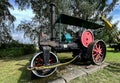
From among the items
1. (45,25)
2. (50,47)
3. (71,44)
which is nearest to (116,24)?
(45,25)

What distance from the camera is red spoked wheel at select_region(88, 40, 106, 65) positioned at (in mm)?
6094

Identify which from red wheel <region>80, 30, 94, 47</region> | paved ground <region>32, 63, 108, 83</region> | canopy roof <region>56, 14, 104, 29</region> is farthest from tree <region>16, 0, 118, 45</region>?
paved ground <region>32, 63, 108, 83</region>

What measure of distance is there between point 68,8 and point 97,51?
260 inches

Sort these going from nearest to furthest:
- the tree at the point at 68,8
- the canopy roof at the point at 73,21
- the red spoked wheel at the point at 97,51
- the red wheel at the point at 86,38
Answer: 1. the canopy roof at the point at 73,21
2. the red spoked wheel at the point at 97,51
3. the red wheel at the point at 86,38
4. the tree at the point at 68,8

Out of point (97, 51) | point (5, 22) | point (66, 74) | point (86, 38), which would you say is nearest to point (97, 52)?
point (97, 51)

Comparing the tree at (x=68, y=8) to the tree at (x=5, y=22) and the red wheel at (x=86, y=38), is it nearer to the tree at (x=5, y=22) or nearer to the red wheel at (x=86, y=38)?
the tree at (x=5, y=22)

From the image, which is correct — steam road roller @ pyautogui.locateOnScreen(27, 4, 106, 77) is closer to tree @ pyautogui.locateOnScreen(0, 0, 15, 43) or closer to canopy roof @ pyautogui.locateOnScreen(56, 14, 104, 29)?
canopy roof @ pyautogui.locateOnScreen(56, 14, 104, 29)

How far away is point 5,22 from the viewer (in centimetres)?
1291

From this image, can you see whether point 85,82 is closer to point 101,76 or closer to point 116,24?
point 101,76

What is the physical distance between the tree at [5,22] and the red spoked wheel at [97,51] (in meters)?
8.24

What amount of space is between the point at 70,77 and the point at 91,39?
2.40m

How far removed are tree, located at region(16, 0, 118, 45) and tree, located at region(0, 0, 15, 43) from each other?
108 cm

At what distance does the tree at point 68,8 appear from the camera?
1183 cm

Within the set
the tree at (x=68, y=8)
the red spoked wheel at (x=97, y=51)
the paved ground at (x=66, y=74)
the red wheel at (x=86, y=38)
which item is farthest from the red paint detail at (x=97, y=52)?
the tree at (x=68, y=8)
